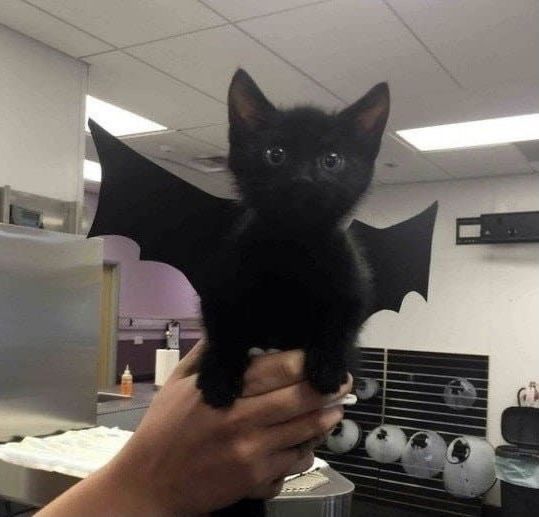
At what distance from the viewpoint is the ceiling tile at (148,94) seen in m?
2.68

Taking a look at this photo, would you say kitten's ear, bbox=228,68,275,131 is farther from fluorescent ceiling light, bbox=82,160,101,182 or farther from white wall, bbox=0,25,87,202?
fluorescent ceiling light, bbox=82,160,101,182

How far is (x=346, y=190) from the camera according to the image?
568 millimetres

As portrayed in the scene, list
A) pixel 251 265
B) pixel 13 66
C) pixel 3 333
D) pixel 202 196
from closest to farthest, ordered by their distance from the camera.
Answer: pixel 251 265 < pixel 202 196 < pixel 3 333 < pixel 13 66

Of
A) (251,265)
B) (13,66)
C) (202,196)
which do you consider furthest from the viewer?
(13,66)

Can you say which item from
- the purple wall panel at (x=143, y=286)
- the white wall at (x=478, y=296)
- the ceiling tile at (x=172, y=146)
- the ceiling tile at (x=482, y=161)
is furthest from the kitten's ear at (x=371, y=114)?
the purple wall panel at (x=143, y=286)

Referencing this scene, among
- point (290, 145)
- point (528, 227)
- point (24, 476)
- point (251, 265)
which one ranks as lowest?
point (24, 476)

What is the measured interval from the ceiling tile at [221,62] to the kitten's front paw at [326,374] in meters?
1.83

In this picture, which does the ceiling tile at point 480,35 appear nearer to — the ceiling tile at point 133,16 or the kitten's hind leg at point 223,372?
the ceiling tile at point 133,16

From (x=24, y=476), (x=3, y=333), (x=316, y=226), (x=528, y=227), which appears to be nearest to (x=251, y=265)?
(x=316, y=226)

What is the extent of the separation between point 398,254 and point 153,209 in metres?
0.31

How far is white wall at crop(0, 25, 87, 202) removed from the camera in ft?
7.89

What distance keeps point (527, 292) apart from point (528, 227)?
49cm

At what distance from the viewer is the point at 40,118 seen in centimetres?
254

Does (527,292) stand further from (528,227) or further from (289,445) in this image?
(289,445)
